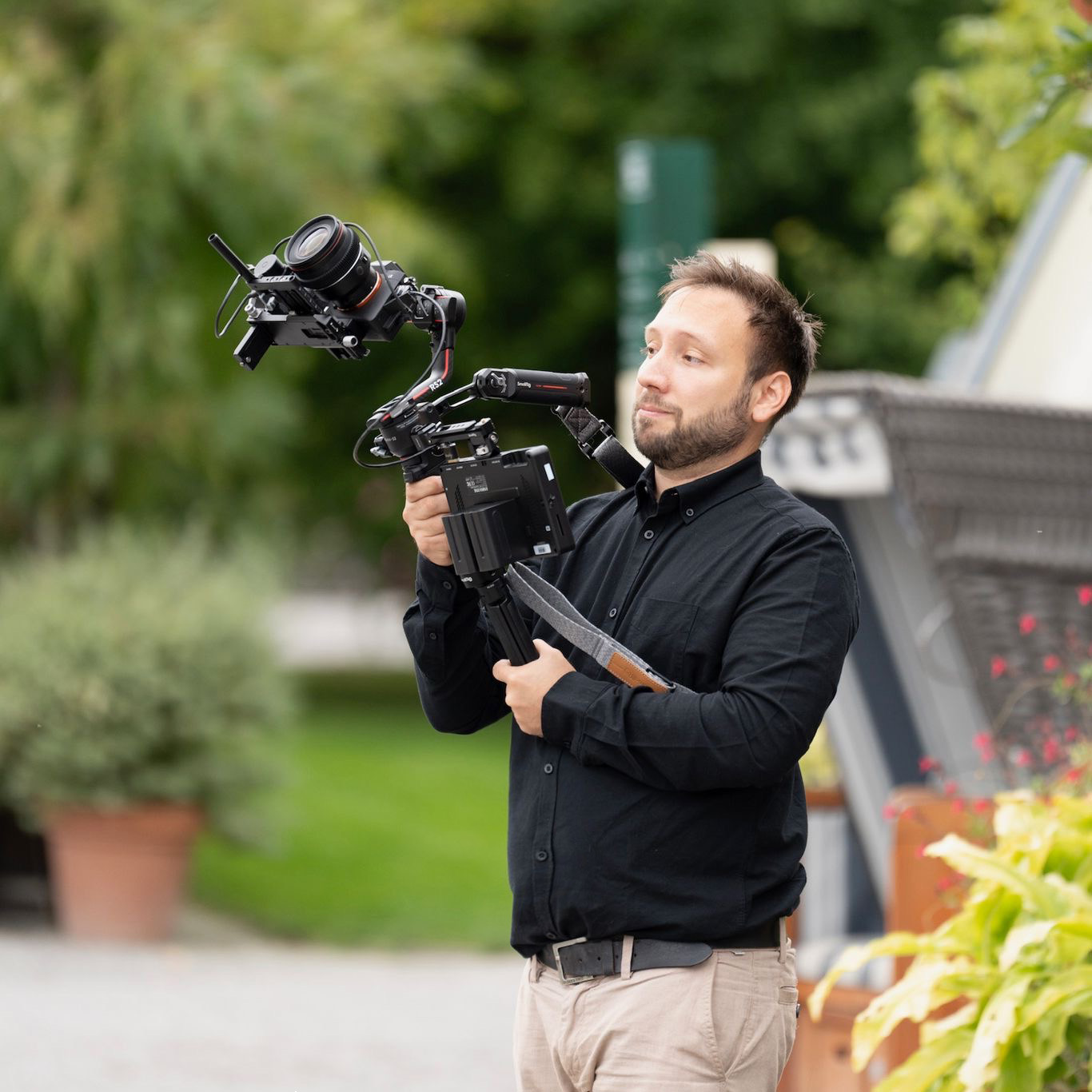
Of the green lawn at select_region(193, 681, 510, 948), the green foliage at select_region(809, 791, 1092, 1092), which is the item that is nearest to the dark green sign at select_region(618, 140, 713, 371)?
the green foliage at select_region(809, 791, 1092, 1092)

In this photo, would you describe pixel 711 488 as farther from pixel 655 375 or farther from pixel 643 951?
pixel 643 951

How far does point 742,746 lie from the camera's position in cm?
238

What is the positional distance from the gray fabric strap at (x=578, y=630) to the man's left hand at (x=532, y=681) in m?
0.04

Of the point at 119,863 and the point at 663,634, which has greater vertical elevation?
the point at 663,634

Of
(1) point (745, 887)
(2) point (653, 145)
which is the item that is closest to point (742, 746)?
(1) point (745, 887)

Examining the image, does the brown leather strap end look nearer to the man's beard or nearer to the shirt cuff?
the shirt cuff

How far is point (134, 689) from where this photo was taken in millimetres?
8539

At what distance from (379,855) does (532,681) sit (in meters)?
9.32

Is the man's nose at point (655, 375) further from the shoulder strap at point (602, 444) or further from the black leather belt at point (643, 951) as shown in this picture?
the black leather belt at point (643, 951)

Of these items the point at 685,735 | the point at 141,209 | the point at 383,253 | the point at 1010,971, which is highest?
the point at 383,253

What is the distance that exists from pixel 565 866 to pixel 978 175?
7835 mm

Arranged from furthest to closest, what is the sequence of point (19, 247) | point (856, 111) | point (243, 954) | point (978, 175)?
point (856, 111)
point (19, 247)
point (978, 175)
point (243, 954)

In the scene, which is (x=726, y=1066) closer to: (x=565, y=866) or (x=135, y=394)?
(x=565, y=866)

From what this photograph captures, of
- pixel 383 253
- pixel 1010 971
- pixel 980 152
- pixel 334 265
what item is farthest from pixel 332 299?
pixel 383 253
